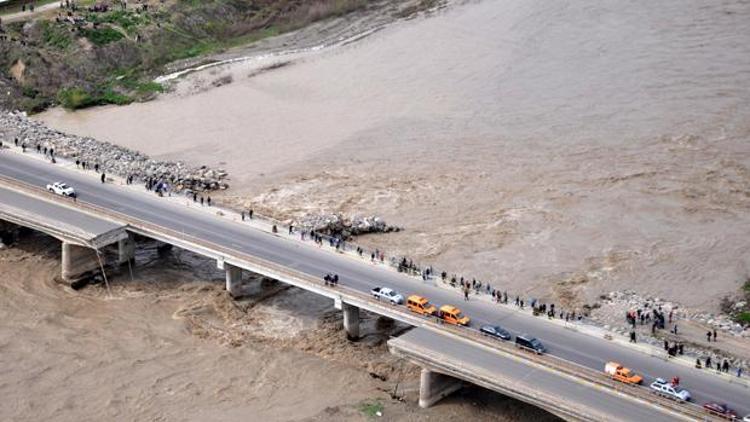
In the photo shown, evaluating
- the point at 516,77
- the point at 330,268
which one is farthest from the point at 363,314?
the point at 516,77

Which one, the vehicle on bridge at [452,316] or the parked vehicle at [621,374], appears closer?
the parked vehicle at [621,374]

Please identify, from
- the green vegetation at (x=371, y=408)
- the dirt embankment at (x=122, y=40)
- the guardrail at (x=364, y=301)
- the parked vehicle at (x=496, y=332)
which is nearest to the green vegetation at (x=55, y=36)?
the dirt embankment at (x=122, y=40)

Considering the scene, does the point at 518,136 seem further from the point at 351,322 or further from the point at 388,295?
the point at 388,295

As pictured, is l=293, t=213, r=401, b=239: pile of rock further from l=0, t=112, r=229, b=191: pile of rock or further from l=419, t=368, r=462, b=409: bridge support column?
l=419, t=368, r=462, b=409: bridge support column

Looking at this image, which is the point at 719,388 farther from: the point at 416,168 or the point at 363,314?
the point at 416,168

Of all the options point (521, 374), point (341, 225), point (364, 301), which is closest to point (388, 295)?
point (364, 301)

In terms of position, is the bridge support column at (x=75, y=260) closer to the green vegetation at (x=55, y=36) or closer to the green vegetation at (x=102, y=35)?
the green vegetation at (x=55, y=36)
